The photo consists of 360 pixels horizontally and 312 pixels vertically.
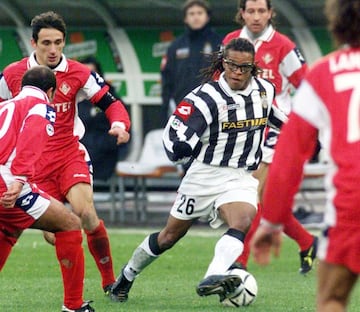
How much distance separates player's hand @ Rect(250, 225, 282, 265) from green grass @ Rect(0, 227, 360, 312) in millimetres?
3368

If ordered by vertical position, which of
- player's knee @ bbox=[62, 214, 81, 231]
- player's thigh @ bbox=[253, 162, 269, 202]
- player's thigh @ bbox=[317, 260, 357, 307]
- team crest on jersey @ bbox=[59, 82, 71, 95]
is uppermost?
team crest on jersey @ bbox=[59, 82, 71, 95]

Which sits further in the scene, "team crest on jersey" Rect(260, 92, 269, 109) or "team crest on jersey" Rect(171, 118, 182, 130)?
"team crest on jersey" Rect(260, 92, 269, 109)

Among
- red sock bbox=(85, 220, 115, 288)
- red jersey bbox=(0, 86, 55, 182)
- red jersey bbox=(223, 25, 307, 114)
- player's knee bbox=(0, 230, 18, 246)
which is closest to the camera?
red jersey bbox=(0, 86, 55, 182)

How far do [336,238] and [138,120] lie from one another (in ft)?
42.5

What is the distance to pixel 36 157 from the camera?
7793 millimetres

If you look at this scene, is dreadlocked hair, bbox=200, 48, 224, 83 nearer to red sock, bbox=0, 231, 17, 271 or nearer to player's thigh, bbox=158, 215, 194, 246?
player's thigh, bbox=158, 215, 194, 246

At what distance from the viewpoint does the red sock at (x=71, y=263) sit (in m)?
8.20

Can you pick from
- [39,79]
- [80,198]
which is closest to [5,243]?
[39,79]

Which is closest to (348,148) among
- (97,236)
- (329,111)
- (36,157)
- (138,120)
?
(329,111)

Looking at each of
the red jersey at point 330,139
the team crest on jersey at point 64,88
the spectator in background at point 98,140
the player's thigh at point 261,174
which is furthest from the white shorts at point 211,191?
the spectator in background at point 98,140

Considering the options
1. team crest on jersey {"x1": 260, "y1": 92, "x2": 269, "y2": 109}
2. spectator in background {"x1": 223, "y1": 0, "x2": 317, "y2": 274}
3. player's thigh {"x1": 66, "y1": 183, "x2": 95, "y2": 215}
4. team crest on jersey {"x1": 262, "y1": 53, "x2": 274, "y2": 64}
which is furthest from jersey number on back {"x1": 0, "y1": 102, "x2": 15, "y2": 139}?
team crest on jersey {"x1": 262, "y1": 53, "x2": 274, "y2": 64}

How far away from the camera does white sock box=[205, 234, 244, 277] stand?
328 inches

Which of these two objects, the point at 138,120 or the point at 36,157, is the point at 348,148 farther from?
the point at 138,120

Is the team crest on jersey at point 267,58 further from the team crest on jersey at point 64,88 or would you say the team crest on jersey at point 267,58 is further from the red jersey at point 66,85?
the team crest on jersey at point 64,88
